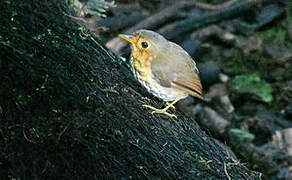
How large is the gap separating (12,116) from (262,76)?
15.7ft

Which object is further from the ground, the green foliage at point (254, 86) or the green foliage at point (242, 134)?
the green foliage at point (254, 86)

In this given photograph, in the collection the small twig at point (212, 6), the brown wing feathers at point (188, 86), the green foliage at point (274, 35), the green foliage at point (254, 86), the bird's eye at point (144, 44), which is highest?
the bird's eye at point (144, 44)

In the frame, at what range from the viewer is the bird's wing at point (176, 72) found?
3.12 metres

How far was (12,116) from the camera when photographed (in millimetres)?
2367

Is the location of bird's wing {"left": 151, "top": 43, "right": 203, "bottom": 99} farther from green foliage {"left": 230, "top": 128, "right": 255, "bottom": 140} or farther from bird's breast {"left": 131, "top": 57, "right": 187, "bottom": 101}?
green foliage {"left": 230, "top": 128, "right": 255, "bottom": 140}

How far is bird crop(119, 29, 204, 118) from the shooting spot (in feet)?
10.2

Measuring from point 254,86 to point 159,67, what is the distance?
3420mm

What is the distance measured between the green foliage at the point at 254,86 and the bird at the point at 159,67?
124 inches

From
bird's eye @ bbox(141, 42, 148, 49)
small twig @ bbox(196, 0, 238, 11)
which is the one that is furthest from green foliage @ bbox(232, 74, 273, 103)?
bird's eye @ bbox(141, 42, 148, 49)

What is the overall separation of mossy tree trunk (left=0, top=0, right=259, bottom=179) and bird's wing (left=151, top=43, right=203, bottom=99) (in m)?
0.41

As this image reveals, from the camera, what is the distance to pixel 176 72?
3174mm

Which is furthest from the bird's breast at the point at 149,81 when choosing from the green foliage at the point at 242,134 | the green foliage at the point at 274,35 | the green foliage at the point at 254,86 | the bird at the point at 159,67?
the green foliage at the point at 274,35

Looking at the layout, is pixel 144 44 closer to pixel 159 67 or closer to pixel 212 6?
pixel 159 67

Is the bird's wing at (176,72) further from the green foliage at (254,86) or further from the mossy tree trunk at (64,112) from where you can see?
the green foliage at (254,86)
